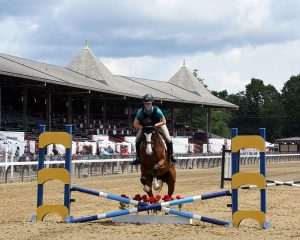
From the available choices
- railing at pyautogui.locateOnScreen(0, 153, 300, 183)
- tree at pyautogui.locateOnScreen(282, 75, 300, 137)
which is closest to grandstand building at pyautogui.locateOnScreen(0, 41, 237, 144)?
railing at pyautogui.locateOnScreen(0, 153, 300, 183)

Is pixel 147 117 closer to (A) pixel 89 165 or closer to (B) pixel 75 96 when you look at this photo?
(A) pixel 89 165

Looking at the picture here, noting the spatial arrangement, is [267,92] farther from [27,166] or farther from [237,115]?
[27,166]

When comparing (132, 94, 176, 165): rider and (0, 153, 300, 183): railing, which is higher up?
(132, 94, 176, 165): rider

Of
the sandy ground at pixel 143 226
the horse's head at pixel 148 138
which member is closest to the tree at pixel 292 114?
the sandy ground at pixel 143 226

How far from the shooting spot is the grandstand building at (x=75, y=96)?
4009 centimetres

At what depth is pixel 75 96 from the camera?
167ft

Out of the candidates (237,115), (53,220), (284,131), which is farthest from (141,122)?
(237,115)

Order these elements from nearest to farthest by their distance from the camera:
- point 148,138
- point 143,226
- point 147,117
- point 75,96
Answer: point 143,226 < point 148,138 < point 147,117 < point 75,96

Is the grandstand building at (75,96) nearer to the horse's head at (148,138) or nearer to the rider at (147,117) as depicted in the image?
the rider at (147,117)

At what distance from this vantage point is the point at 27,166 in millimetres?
25578

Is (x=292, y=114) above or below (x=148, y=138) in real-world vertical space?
above

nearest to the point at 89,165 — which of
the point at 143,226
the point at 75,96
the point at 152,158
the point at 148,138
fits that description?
the point at 152,158

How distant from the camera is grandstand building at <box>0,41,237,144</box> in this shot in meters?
40.1

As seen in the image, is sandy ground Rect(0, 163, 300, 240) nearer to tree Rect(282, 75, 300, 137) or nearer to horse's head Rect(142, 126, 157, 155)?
horse's head Rect(142, 126, 157, 155)
